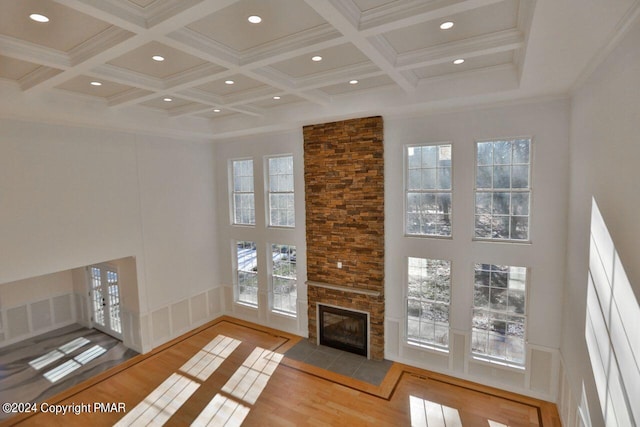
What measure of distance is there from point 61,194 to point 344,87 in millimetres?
5353

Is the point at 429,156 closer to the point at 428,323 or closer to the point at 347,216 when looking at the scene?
the point at 347,216

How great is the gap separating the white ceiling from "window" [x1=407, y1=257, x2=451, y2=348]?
2.90m

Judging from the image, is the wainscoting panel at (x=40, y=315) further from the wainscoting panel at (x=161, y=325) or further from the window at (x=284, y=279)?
the window at (x=284, y=279)

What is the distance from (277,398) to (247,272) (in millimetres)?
3713

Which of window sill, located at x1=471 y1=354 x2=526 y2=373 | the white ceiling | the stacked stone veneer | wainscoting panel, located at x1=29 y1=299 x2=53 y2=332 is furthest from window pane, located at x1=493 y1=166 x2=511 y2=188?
wainscoting panel, located at x1=29 y1=299 x2=53 y2=332

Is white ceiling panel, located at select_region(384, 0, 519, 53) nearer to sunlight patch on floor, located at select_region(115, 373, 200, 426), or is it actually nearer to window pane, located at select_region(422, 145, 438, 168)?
window pane, located at select_region(422, 145, 438, 168)

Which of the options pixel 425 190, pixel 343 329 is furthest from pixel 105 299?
pixel 425 190

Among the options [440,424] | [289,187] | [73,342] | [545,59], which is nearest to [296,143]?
[289,187]

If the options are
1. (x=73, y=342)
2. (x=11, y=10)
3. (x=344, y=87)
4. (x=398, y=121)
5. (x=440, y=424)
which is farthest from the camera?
(x=73, y=342)

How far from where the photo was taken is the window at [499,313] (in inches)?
216

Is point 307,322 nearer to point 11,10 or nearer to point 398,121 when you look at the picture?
point 398,121

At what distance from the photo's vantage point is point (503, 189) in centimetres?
544

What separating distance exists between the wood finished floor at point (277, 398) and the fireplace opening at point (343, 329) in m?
0.84

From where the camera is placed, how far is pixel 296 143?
735 centimetres
